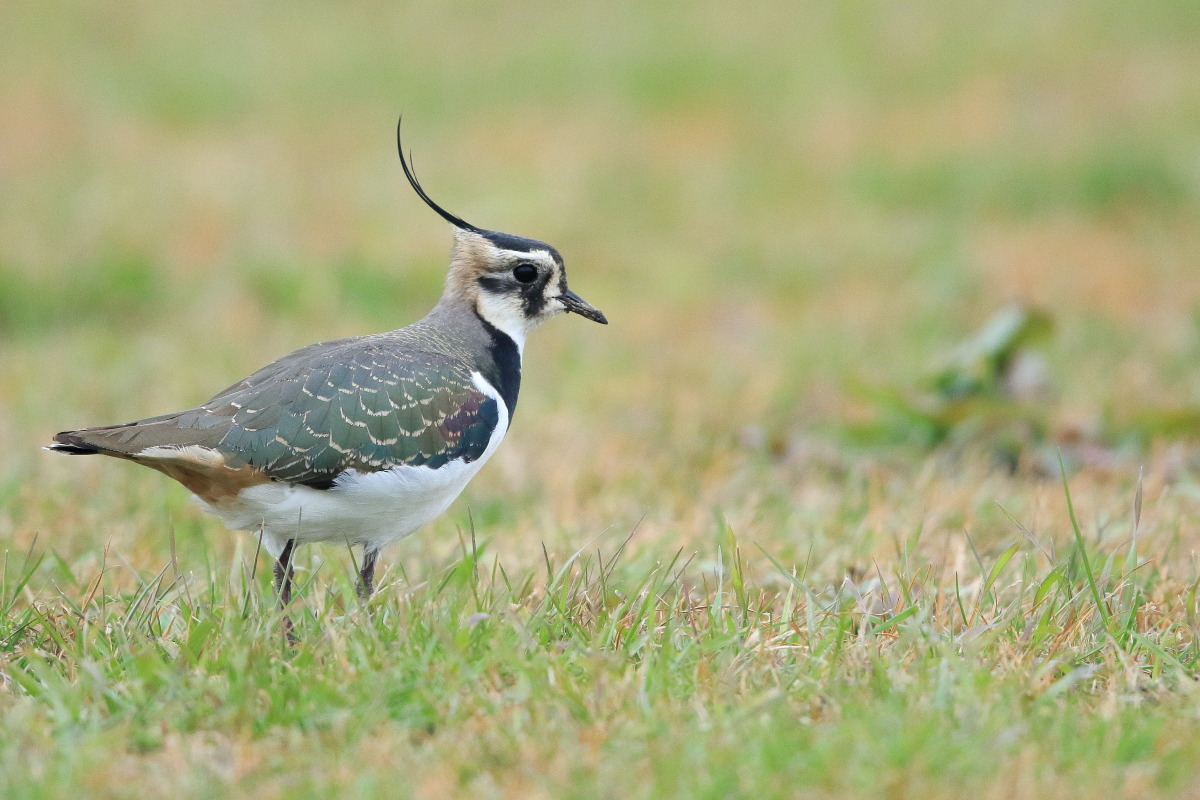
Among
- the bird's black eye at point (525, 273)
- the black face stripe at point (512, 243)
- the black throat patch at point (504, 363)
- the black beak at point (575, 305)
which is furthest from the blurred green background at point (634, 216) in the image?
the black face stripe at point (512, 243)

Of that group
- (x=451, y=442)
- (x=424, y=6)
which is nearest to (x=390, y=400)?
(x=451, y=442)

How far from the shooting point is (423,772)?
3.10m

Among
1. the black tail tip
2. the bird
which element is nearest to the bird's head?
the bird

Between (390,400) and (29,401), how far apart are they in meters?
3.71

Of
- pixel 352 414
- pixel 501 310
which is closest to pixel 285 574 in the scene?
pixel 352 414

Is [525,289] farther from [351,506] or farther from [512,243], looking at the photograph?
[351,506]

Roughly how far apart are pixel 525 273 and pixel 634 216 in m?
7.04

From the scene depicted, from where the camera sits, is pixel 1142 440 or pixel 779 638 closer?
pixel 779 638

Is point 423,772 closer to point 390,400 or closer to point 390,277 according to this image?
point 390,400

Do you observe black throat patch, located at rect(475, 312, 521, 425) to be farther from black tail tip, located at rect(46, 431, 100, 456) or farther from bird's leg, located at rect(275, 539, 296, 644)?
black tail tip, located at rect(46, 431, 100, 456)

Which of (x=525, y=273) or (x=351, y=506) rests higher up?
(x=525, y=273)

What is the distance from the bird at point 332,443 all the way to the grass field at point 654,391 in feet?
0.83

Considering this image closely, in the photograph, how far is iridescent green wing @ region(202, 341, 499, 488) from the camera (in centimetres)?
418

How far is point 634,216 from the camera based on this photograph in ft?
39.0
